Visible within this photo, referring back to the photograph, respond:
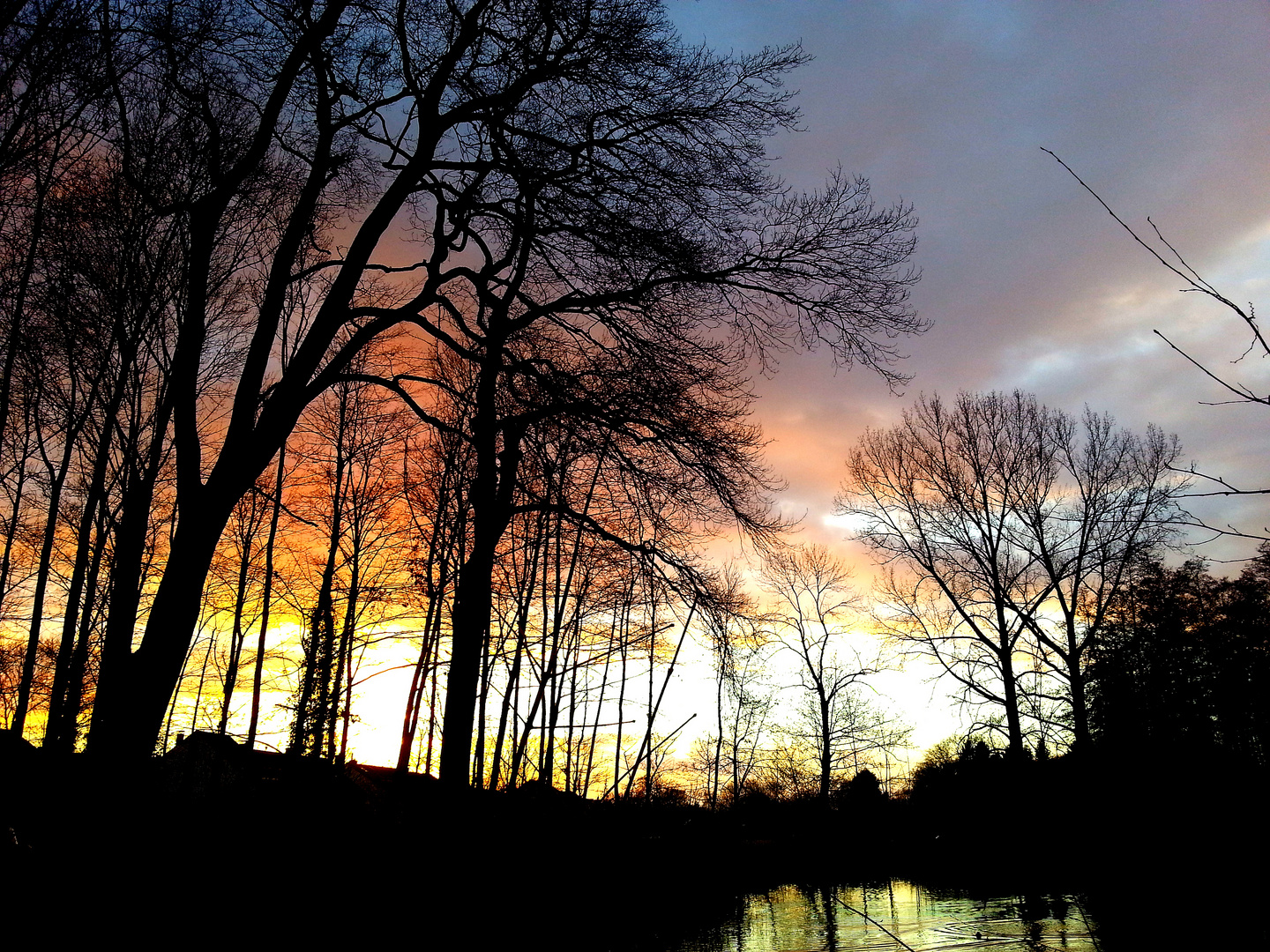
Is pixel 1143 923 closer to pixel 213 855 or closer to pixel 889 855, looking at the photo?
pixel 213 855

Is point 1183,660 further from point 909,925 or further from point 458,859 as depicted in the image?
point 458,859

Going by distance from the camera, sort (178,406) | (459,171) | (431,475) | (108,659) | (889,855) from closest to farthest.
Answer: (178,406)
(459,171)
(108,659)
(431,475)
(889,855)

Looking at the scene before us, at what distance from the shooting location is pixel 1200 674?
24.2 m

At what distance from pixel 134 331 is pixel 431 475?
6763 millimetres

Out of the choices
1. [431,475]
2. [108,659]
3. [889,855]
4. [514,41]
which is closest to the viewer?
[514,41]

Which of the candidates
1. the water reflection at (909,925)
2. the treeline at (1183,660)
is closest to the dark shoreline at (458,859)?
the water reflection at (909,925)

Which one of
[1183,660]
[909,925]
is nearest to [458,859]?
[909,925]

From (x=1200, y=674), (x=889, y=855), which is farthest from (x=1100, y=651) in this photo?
(x=889, y=855)

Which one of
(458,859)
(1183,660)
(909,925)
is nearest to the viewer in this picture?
(458,859)

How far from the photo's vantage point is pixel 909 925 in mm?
11672

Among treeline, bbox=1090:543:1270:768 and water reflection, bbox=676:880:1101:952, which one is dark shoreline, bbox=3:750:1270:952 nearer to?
water reflection, bbox=676:880:1101:952

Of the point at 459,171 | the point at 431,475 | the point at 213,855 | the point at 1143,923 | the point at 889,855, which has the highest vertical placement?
the point at 459,171

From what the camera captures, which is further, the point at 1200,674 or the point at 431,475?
the point at 1200,674

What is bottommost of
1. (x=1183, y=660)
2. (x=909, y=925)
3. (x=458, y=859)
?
(x=909, y=925)
